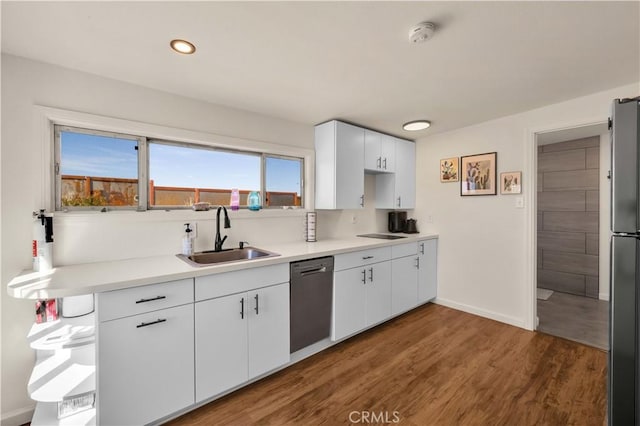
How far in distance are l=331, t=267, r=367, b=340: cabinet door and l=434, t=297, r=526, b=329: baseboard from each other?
1484 millimetres

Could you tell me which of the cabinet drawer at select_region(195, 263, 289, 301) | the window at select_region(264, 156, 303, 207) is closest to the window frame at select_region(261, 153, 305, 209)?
the window at select_region(264, 156, 303, 207)

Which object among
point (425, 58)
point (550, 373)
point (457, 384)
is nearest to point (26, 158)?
point (425, 58)

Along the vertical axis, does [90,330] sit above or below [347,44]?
below

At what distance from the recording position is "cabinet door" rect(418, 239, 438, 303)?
11.2 ft

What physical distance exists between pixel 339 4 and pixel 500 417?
2.52 metres

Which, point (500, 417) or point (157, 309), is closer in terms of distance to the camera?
point (157, 309)

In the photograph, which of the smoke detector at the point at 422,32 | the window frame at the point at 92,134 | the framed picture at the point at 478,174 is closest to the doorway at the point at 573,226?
the framed picture at the point at 478,174

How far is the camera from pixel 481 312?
3219mm

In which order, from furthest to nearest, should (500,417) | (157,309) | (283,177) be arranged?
(283,177), (500,417), (157,309)

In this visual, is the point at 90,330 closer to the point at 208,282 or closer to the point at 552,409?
the point at 208,282

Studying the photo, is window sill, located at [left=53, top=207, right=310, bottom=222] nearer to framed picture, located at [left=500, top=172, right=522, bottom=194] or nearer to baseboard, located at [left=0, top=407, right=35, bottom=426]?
baseboard, located at [left=0, top=407, right=35, bottom=426]

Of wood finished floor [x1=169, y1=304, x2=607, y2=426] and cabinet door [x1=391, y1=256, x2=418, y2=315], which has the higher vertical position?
cabinet door [x1=391, y1=256, x2=418, y2=315]

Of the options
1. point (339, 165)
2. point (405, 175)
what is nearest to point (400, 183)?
point (405, 175)

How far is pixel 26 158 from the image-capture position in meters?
1.71
